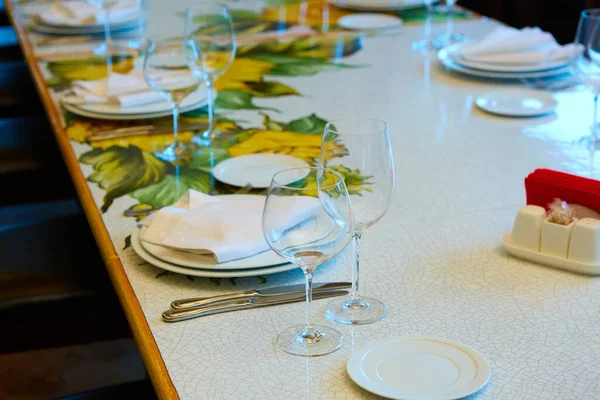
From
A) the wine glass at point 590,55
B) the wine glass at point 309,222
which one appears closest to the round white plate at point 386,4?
the wine glass at point 590,55

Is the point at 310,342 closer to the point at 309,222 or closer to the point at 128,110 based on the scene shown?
the point at 309,222

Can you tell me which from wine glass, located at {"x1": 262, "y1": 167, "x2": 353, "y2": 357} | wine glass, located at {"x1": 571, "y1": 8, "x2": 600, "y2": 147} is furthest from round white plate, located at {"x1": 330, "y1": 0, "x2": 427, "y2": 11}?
wine glass, located at {"x1": 262, "y1": 167, "x2": 353, "y2": 357}

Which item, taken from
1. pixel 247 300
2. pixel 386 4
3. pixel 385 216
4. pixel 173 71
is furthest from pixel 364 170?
pixel 386 4

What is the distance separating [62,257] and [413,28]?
1269mm

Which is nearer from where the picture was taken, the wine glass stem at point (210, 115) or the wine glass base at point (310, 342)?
the wine glass base at point (310, 342)

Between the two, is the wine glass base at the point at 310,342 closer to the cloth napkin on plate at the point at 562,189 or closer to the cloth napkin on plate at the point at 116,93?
the cloth napkin on plate at the point at 562,189

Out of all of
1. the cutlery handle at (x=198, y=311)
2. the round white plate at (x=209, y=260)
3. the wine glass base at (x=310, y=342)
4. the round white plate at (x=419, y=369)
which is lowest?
the cutlery handle at (x=198, y=311)

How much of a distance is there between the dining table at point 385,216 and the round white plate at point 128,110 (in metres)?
0.02

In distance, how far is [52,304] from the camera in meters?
1.64

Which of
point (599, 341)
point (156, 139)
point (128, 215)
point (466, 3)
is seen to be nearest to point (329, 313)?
point (599, 341)

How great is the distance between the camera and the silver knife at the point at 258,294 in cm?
100

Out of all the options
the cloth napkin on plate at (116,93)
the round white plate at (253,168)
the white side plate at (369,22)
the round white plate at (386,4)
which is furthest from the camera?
the round white plate at (386,4)

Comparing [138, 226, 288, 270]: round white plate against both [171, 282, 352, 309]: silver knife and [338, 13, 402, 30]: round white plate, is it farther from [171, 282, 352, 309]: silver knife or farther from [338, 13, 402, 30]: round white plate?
[338, 13, 402, 30]: round white plate

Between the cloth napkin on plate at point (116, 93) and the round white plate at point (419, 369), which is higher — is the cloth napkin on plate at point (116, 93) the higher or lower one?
the higher one
